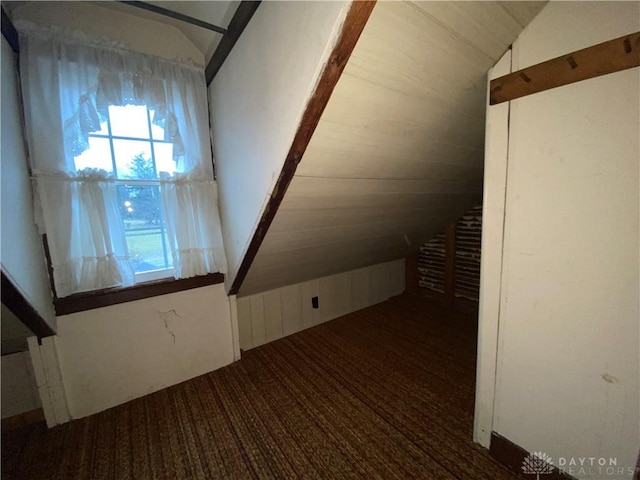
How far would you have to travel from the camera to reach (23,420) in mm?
1528

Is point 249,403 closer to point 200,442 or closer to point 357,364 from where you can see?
point 200,442

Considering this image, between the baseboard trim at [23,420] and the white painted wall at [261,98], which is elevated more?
the white painted wall at [261,98]

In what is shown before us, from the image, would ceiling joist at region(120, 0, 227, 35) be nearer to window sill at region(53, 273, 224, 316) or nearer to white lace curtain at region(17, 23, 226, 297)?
white lace curtain at region(17, 23, 226, 297)

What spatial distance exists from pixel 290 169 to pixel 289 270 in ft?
3.84

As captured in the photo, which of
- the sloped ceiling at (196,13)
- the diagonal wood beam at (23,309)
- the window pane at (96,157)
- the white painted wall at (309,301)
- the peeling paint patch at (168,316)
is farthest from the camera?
the white painted wall at (309,301)

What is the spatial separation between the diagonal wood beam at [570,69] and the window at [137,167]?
172cm

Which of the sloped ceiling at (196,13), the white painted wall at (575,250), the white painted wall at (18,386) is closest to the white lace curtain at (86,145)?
the sloped ceiling at (196,13)

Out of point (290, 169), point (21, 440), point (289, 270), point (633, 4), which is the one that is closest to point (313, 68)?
point (290, 169)

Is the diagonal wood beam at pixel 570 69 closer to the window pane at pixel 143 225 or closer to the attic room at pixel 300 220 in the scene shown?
the attic room at pixel 300 220

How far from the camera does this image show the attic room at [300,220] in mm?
894

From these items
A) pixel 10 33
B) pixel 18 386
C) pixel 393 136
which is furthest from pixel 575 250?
pixel 18 386

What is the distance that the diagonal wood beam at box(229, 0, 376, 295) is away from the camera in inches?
30.1

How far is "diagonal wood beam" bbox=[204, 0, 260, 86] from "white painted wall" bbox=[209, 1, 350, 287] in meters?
0.03

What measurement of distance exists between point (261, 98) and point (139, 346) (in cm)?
168
